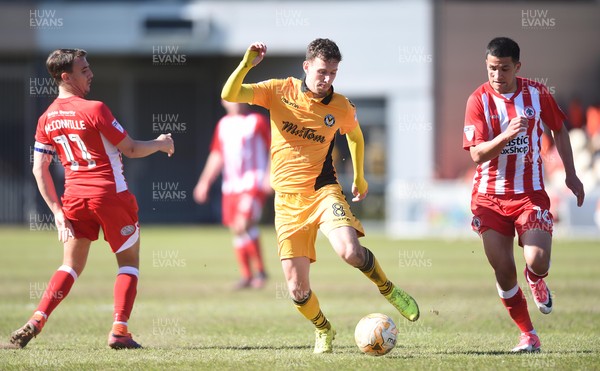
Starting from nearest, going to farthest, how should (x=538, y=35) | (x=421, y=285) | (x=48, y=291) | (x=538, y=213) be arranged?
(x=538, y=213)
(x=48, y=291)
(x=421, y=285)
(x=538, y=35)

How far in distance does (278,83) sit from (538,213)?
2.12 m

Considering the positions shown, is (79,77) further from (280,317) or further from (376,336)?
(280,317)

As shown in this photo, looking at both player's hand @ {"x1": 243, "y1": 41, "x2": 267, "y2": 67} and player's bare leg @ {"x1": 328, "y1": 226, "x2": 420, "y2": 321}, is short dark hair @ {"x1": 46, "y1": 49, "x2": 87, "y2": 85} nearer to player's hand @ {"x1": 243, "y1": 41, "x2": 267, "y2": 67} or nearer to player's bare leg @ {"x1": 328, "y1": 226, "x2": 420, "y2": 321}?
player's hand @ {"x1": 243, "y1": 41, "x2": 267, "y2": 67}

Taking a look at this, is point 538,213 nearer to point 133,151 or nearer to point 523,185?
point 523,185

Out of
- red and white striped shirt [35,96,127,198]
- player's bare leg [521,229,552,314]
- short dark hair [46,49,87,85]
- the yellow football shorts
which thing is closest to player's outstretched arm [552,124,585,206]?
player's bare leg [521,229,552,314]

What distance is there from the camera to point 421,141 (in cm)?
2881

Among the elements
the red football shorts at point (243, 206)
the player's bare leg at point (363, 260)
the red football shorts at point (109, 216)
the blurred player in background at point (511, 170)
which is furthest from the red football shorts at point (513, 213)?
the red football shorts at point (243, 206)

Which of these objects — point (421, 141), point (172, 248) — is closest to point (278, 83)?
point (172, 248)

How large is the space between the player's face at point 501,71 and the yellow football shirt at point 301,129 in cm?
108

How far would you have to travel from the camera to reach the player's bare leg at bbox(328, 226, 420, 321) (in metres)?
7.07

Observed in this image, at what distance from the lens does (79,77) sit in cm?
757

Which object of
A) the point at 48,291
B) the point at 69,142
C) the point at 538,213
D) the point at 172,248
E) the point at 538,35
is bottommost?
the point at 172,248

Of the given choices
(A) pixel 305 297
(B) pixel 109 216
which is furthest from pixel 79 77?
(A) pixel 305 297

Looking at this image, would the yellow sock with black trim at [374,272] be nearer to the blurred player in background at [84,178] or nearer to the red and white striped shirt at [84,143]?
the blurred player in background at [84,178]
